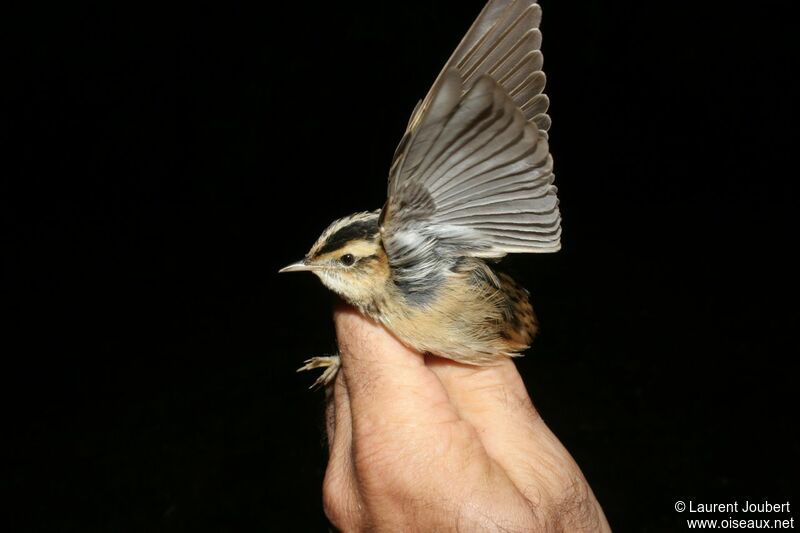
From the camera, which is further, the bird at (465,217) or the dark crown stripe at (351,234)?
the dark crown stripe at (351,234)

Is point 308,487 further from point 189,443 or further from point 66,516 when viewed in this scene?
point 66,516

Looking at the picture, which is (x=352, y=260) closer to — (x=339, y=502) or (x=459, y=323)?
(x=459, y=323)

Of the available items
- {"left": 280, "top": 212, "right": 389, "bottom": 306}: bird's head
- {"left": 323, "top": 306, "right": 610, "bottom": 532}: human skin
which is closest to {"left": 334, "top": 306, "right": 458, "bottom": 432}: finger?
{"left": 323, "top": 306, "right": 610, "bottom": 532}: human skin

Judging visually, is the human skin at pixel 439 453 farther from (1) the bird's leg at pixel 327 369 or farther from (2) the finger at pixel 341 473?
(1) the bird's leg at pixel 327 369

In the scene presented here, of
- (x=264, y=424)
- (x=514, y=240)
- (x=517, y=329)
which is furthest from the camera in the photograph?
(x=264, y=424)

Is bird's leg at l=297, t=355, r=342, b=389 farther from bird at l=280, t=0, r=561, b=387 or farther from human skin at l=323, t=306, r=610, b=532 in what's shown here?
bird at l=280, t=0, r=561, b=387

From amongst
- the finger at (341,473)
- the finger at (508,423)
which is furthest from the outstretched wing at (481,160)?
the finger at (341,473)

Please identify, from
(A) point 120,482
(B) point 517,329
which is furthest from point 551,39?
(A) point 120,482

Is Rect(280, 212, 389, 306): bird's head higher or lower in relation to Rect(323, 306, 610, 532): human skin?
higher
